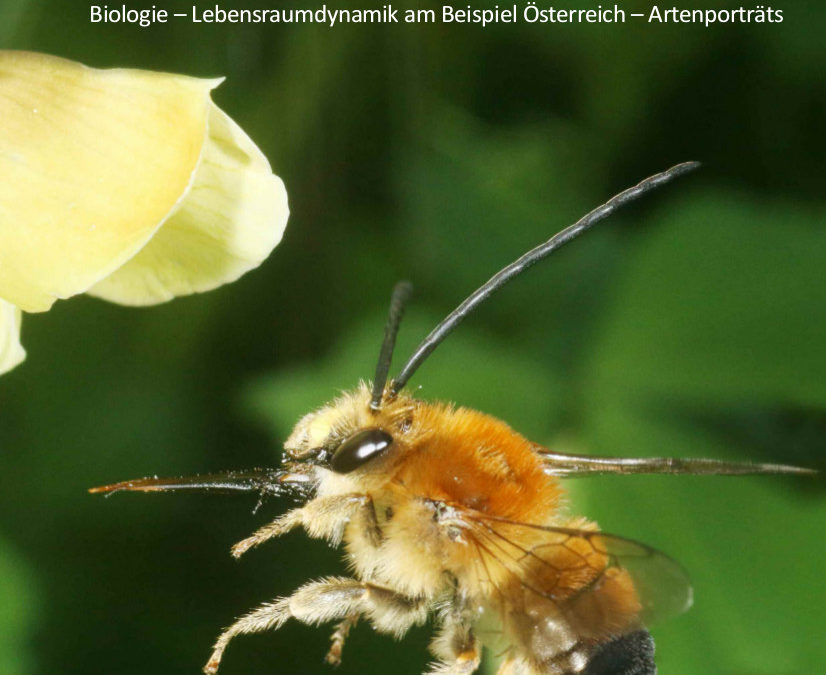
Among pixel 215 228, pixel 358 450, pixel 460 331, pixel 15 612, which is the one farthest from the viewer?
pixel 460 331

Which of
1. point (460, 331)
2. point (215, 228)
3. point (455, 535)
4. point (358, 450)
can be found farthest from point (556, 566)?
point (460, 331)

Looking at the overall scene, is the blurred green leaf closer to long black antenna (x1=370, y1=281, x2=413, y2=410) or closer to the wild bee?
the wild bee

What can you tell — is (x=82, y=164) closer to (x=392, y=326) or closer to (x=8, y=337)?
(x=8, y=337)

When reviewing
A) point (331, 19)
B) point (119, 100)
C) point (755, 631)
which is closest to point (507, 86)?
point (331, 19)

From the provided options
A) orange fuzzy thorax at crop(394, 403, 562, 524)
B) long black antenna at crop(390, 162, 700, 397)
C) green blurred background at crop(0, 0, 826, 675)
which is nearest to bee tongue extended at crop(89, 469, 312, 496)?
orange fuzzy thorax at crop(394, 403, 562, 524)

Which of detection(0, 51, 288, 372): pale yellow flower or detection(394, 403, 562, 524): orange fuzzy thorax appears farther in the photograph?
detection(394, 403, 562, 524): orange fuzzy thorax

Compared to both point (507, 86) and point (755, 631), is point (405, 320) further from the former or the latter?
point (755, 631)

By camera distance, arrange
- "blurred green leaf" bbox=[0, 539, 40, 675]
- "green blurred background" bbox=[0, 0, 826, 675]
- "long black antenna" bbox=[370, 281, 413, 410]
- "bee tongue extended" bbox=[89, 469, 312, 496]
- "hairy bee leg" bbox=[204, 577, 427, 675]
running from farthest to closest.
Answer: "green blurred background" bbox=[0, 0, 826, 675] < "blurred green leaf" bbox=[0, 539, 40, 675] < "hairy bee leg" bbox=[204, 577, 427, 675] < "long black antenna" bbox=[370, 281, 413, 410] < "bee tongue extended" bbox=[89, 469, 312, 496]
